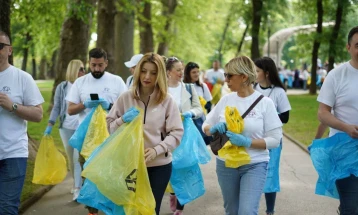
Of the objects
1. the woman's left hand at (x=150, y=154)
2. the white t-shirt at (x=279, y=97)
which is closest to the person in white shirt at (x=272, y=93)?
the white t-shirt at (x=279, y=97)

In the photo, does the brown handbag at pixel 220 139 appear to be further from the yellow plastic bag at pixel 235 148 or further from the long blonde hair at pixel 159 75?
the long blonde hair at pixel 159 75

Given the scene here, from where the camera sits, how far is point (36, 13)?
2044cm

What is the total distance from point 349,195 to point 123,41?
18514mm

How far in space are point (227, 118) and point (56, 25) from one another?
19.9m

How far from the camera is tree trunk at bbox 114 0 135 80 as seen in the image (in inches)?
890

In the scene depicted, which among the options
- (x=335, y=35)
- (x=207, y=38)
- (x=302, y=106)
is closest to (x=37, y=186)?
(x=302, y=106)

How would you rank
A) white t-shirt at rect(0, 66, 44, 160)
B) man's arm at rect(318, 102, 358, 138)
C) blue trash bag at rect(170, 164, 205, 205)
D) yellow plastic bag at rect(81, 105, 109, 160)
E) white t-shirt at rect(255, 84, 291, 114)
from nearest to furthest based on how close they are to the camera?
man's arm at rect(318, 102, 358, 138)
white t-shirt at rect(0, 66, 44, 160)
white t-shirt at rect(255, 84, 291, 114)
blue trash bag at rect(170, 164, 205, 205)
yellow plastic bag at rect(81, 105, 109, 160)

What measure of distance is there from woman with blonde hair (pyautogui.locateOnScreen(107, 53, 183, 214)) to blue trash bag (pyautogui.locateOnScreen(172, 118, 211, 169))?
7.12 ft

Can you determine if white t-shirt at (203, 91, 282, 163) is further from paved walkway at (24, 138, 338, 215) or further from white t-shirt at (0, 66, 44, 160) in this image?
paved walkway at (24, 138, 338, 215)

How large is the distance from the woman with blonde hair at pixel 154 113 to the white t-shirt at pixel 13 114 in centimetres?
63

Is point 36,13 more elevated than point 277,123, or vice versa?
point 36,13

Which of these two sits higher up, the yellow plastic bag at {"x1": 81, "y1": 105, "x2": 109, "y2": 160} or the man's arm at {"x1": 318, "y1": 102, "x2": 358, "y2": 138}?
the man's arm at {"x1": 318, "y1": 102, "x2": 358, "y2": 138}

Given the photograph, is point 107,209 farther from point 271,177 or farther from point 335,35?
point 335,35

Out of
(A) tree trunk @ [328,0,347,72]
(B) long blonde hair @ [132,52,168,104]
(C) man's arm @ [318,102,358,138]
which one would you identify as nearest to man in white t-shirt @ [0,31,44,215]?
(B) long blonde hair @ [132,52,168,104]
